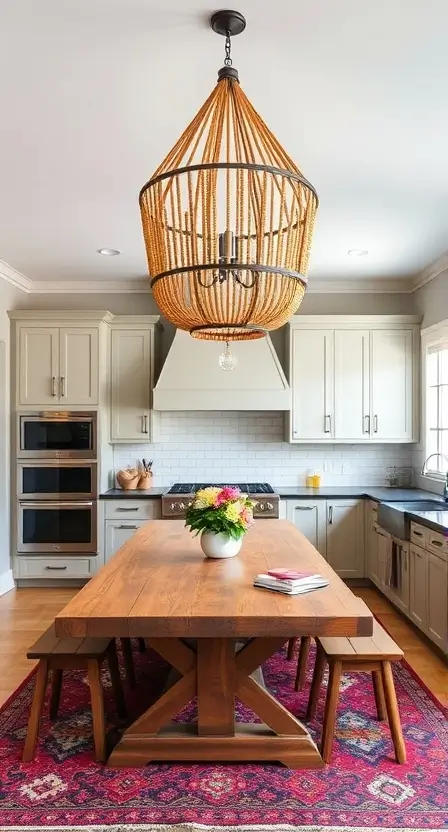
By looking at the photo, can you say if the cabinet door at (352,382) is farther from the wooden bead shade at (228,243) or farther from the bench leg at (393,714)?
the wooden bead shade at (228,243)

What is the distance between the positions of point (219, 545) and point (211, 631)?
93 centimetres

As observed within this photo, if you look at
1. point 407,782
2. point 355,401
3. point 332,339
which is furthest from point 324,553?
point 407,782

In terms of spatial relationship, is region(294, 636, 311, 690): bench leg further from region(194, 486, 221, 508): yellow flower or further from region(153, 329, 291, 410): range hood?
region(153, 329, 291, 410): range hood

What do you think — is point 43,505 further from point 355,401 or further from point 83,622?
point 83,622

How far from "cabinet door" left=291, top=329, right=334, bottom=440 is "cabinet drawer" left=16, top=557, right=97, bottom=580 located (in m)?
2.18

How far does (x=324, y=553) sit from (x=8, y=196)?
373 centimetres

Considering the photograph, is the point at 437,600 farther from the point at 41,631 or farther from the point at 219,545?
the point at 41,631

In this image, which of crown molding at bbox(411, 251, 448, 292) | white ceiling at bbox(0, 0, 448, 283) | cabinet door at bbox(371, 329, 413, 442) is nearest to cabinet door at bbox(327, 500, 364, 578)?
cabinet door at bbox(371, 329, 413, 442)

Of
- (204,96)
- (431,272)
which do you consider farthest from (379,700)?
(431,272)

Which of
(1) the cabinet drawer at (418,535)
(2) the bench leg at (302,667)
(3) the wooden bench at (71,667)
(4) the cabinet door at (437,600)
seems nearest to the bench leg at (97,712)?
(3) the wooden bench at (71,667)

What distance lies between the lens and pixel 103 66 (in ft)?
7.98

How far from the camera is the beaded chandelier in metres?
1.83

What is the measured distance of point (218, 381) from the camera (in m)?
5.53

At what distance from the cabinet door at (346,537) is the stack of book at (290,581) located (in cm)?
277
